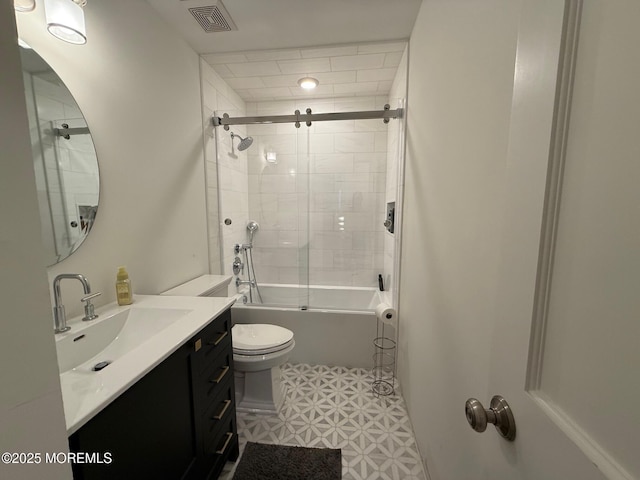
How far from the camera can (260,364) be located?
167cm

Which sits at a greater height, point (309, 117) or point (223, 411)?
point (309, 117)

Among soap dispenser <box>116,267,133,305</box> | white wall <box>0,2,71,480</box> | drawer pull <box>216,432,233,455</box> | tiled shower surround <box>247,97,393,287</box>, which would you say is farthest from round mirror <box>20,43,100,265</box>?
tiled shower surround <box>247,97,393,287</box>

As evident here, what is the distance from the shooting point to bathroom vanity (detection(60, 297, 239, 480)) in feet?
2.21

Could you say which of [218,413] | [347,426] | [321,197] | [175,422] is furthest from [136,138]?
[347,426]

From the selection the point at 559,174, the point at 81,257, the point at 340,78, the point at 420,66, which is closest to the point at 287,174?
the point at 340,78

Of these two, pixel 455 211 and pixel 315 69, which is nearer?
pixel 455 211

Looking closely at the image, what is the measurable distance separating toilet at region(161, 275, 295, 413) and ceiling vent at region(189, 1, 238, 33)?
171cm

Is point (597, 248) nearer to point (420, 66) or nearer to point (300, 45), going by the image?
point (420, 66)

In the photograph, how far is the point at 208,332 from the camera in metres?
1.17

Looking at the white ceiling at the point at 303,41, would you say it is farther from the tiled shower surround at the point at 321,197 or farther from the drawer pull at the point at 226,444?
the drawer pull at the point at 226,444

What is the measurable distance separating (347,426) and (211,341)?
44.4 inches

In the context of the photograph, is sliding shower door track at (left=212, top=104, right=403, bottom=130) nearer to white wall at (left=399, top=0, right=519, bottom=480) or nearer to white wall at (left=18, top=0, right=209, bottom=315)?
white wall at (left=18, top=0, right=209, bottom=315)

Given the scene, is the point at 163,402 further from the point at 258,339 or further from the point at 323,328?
the point at 323,328

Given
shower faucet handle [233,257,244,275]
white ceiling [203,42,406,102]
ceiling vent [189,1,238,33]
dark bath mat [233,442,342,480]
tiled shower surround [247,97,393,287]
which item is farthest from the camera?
tiled shower surround [247,97,393,287]
